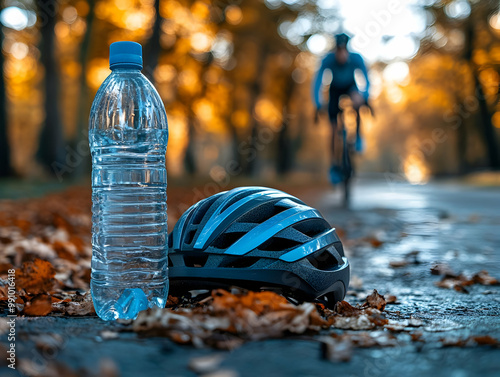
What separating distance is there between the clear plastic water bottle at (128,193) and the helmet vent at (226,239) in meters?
0.36

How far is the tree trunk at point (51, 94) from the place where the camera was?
61.3ft

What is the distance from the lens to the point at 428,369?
214 cm

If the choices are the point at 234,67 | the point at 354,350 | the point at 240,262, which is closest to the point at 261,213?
the point at 240,262

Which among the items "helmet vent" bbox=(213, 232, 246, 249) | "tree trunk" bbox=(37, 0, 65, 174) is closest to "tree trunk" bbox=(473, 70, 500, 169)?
"tree trunk" bbox=(37, 0, 65, 174)

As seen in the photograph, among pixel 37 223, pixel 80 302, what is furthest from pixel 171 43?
pixel 80 302

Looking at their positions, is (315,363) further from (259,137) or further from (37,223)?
(259,137)

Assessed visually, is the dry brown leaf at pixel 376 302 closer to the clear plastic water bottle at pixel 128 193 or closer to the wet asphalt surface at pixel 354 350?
the wet asphalt surface at pixel 354 350

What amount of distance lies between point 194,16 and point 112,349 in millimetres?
27397

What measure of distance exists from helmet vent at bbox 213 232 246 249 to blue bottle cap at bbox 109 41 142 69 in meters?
1.05

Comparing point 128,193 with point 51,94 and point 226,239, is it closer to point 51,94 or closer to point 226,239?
point 226,239

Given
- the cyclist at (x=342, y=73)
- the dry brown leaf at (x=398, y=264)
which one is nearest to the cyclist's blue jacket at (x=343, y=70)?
the cyclist at (x=342, y=73)

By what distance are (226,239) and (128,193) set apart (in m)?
0.88

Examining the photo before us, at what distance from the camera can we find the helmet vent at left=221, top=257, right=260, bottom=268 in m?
3.01

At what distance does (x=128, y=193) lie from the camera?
3.62m
